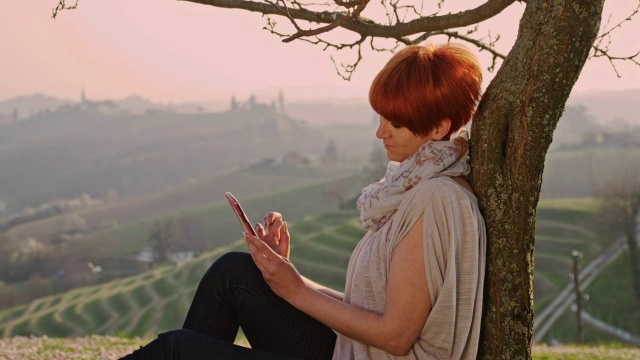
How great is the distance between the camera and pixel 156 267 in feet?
229

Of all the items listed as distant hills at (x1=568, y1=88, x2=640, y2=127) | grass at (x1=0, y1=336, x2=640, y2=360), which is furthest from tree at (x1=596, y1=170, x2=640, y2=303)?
grass at (x1=0, y1=336, x2=640, y2=360)

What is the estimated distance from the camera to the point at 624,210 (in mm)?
53312

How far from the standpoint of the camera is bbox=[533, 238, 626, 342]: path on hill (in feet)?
145

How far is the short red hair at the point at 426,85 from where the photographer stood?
248cm

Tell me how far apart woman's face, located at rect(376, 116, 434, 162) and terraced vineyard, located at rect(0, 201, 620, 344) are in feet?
153

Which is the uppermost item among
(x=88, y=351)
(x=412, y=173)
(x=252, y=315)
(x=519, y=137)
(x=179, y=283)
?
(x=519, y=137)

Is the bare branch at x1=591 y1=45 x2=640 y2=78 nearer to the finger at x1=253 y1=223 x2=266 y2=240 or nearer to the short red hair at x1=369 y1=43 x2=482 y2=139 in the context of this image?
the short red hair at x1=369 y1=43 x2=482 y2=139

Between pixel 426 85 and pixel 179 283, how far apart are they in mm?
58362

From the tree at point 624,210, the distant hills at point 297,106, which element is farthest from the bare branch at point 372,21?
the distant hills at point 297,106

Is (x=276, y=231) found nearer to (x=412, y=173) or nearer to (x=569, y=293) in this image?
(x=412, y=173)

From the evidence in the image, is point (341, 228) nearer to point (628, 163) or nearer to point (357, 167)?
point (628, 163)

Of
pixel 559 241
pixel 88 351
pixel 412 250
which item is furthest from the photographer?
pixel 559 241

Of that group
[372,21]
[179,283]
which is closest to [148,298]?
[179,283]

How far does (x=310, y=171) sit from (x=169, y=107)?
61.2 m
